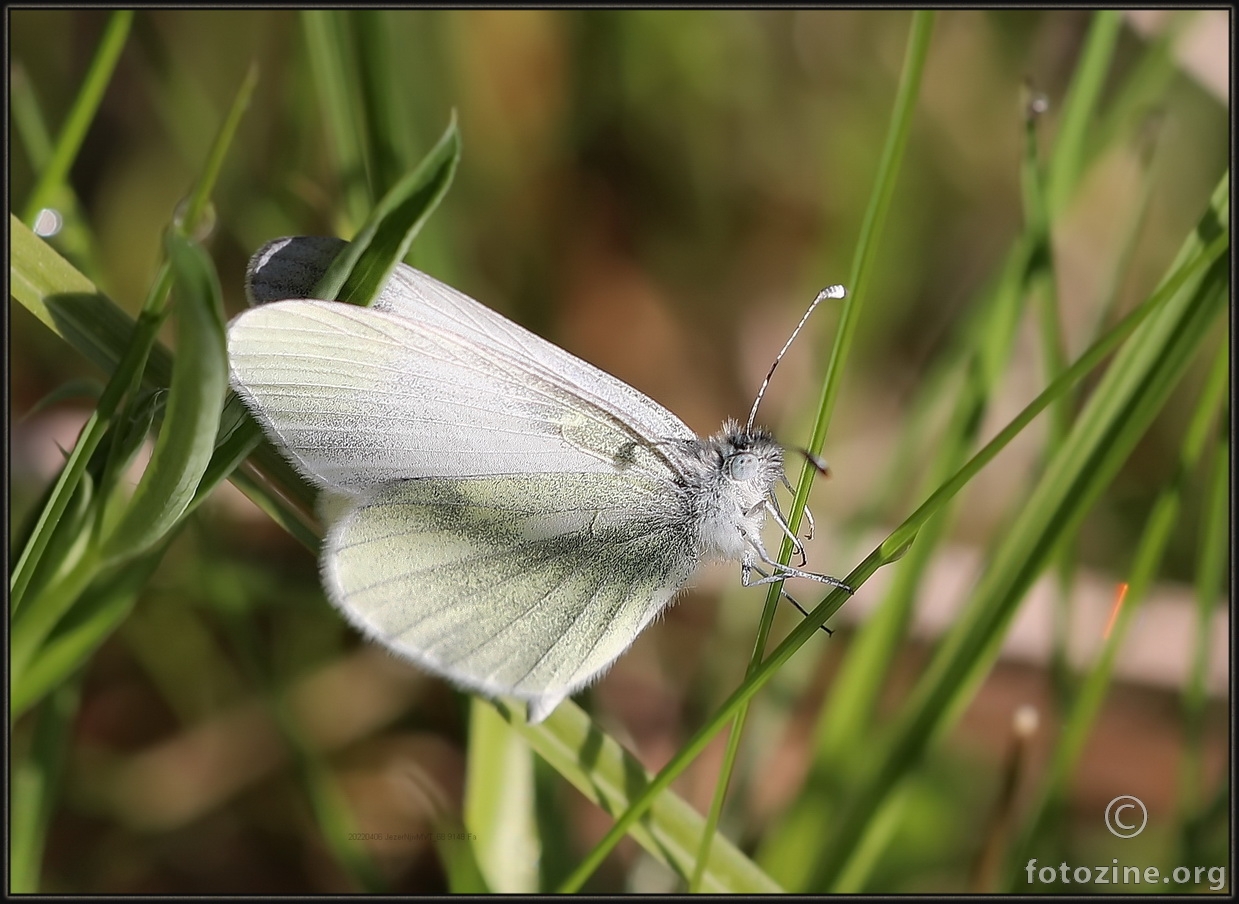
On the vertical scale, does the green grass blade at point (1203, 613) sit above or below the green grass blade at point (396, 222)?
below

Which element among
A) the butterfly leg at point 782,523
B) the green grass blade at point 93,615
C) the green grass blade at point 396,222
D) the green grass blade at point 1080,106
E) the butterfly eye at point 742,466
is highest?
the green grass blade at point 1080,106

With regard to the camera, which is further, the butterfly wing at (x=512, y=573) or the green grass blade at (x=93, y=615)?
the green grass blade at (x=93, y=615)

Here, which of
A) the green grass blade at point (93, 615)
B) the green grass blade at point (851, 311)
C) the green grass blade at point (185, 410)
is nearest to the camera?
the green grass blade at point (185, 410)

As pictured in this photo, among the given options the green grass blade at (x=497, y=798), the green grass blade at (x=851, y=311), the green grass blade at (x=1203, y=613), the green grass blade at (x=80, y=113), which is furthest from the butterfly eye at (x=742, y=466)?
the green grass blade at (x=80, y=113)

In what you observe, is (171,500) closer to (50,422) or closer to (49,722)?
(49,722)

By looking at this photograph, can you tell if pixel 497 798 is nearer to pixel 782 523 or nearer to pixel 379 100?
pixel 782 523

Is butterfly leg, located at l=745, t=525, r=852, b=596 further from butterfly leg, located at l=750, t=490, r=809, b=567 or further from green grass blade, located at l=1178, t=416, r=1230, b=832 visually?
green grass blade, located at l=1178, t=416, r=1230, b=832

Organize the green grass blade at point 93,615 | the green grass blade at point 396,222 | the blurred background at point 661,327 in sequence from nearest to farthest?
the green grass blade at point 396,222, the green grass blade at point 93,615, the blurred background at point 661,327

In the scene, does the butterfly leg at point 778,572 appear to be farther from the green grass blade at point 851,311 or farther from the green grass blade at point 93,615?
the green grass blade at point 93,615
